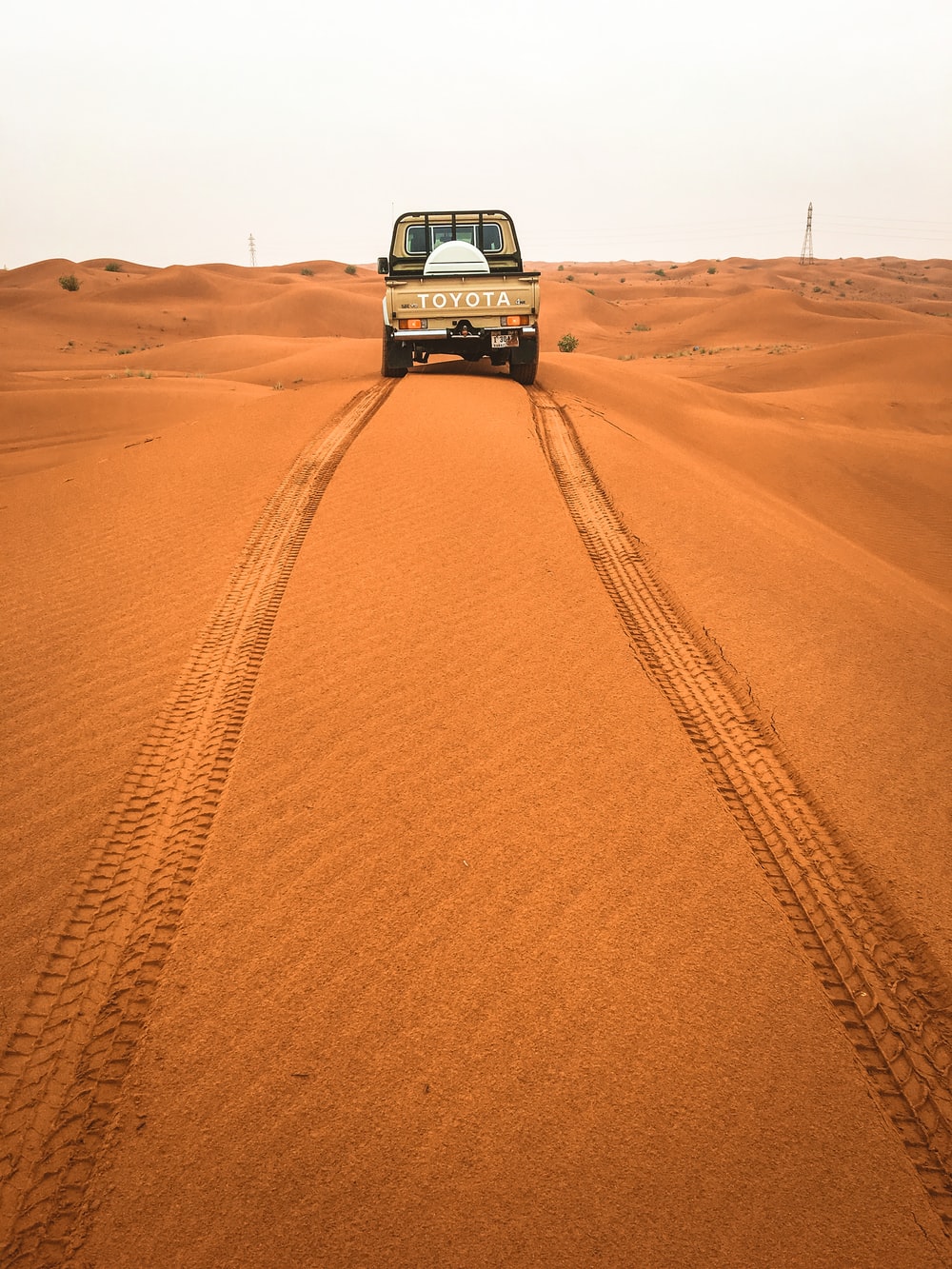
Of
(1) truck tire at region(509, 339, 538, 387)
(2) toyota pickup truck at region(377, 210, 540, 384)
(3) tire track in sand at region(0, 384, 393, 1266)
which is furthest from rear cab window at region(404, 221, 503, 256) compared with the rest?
(3) tire track in sand at region(0, 384, 393, 1266)

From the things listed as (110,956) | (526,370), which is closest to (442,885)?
(110,956)

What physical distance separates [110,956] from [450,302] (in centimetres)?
909

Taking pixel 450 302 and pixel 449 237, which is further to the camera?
pixel 449 237

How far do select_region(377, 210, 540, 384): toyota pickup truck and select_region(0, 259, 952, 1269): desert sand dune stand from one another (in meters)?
3.75

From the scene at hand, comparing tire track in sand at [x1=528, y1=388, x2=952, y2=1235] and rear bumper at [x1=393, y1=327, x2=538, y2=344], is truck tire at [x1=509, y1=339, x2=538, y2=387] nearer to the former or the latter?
rear bumper at [x1=393, y1=327, x2=538, y2=344]

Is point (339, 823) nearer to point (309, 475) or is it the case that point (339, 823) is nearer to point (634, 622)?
point (634, 622)

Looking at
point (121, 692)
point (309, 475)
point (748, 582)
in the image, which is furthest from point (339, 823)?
point (309, 475)

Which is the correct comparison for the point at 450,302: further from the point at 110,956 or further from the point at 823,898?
the point at 110,956

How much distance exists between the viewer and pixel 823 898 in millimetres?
2980

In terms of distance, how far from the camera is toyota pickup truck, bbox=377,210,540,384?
9.99m

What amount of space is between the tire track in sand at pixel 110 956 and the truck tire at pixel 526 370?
291 inches

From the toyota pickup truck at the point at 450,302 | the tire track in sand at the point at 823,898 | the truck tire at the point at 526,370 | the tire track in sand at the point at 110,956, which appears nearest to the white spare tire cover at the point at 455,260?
the toyota pickup truck at the point at 450,302

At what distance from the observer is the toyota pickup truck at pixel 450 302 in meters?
9.99

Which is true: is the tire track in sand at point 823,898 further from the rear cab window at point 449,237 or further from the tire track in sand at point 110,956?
the rear cab window at point 449,237
